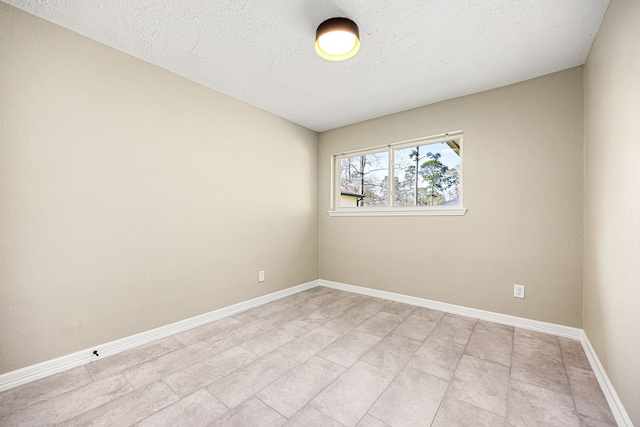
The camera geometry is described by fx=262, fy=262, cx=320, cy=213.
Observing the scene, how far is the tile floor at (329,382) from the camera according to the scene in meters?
1.41

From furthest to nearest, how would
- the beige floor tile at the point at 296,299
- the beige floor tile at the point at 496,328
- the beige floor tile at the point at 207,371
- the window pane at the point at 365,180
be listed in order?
1. the window pane at the point at 365,180
2. the beige floor tile at the point at 296,299
3. the beige floor tile at the point at 496,328
4. the beige floor tile at the point at 207,371

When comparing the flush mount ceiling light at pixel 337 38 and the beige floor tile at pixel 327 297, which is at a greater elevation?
the flush mount ceiling light at pixel 337 38

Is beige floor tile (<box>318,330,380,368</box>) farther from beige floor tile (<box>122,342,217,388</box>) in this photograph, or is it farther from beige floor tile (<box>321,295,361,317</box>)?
beige floor tile (<box>122,342,217,388</box>)

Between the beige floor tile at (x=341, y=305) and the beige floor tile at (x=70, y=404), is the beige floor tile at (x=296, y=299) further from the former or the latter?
the beige floor tile at (x=70, y=404)

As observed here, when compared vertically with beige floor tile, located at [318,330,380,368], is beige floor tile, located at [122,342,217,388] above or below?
above

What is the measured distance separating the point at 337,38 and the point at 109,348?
2.87m

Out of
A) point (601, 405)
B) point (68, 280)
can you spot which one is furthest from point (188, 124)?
point (601, 405)

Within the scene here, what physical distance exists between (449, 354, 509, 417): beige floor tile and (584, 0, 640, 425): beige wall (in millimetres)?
532

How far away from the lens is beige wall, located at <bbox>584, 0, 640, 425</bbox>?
129 cm

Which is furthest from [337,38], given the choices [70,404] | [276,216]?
[70,404]

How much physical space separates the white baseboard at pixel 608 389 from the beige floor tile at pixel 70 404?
→ 8.92ft

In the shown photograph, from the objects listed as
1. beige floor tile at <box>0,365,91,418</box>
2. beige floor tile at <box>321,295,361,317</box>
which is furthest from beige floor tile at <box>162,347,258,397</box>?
beige floor tile at <box>321,295,361,317</box>

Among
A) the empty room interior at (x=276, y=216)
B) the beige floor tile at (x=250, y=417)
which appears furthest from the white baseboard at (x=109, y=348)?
the beige floor tile at (x=250, y=417)

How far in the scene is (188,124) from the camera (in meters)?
2.58
